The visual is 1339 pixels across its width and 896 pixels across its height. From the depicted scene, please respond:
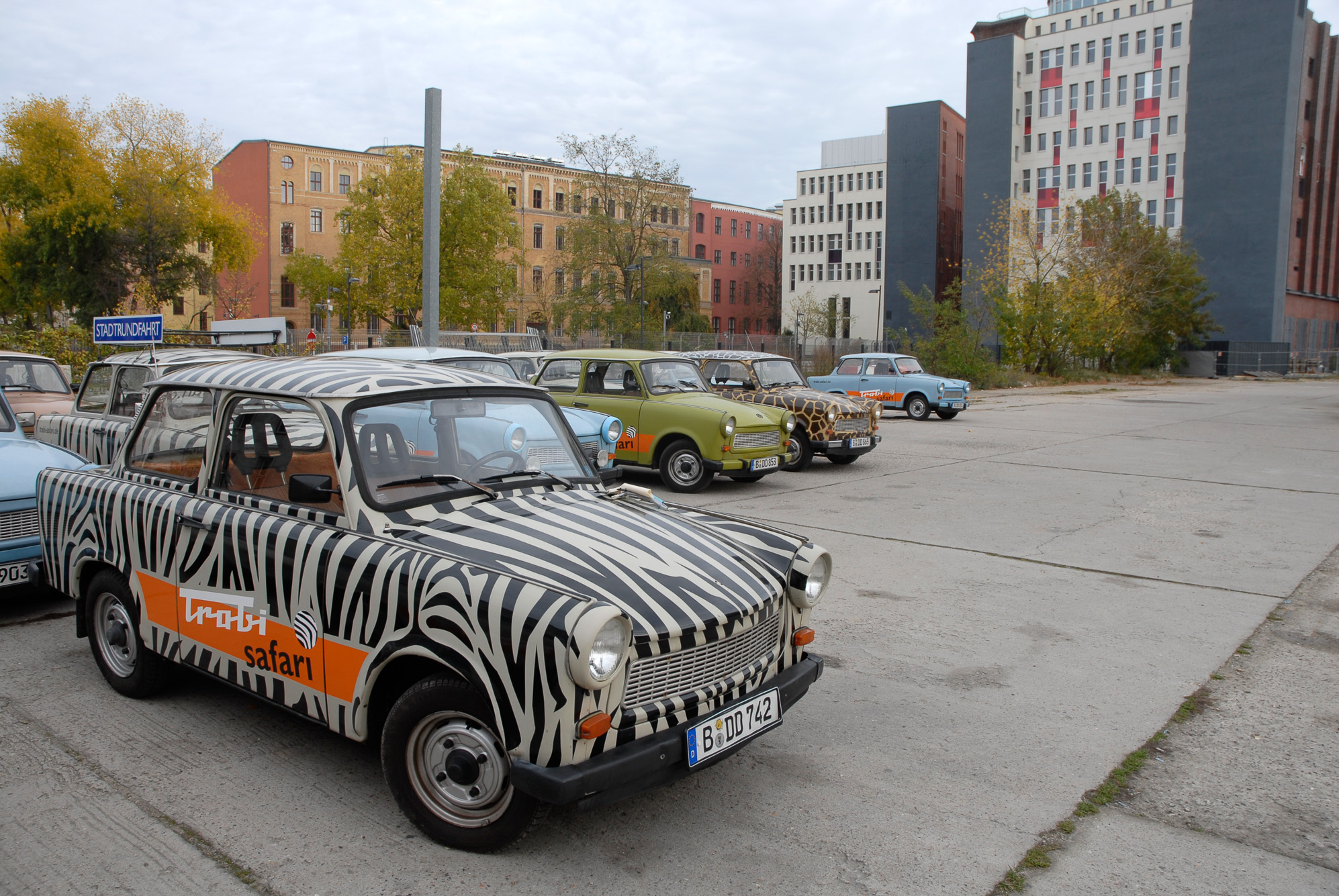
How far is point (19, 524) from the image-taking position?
577 centimetres

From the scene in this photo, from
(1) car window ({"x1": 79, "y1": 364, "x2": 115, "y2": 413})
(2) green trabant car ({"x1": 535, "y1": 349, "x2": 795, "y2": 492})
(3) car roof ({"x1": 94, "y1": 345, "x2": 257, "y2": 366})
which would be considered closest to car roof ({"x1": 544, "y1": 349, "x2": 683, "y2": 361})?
(2) green trabant car ({"x1": 535, "y1": 349, "x2": 795, "y2": 492})

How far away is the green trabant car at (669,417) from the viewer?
1145 cm

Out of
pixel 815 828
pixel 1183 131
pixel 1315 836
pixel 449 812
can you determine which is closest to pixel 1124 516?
pixel 1315 836

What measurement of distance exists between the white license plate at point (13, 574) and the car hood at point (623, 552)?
372 centimetres

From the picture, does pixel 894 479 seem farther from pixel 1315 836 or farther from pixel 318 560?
pixel 318 560

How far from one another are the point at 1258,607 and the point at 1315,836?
145 inches

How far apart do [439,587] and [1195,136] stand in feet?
250

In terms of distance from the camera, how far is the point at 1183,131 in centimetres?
6644

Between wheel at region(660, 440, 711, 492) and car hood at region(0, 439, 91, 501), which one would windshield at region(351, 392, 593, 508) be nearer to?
car hood at region(0, 439, 91, 501)

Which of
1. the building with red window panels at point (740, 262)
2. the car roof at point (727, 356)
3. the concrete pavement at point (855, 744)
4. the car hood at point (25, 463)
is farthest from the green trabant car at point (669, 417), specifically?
the building with red window panels at point (740, 262)

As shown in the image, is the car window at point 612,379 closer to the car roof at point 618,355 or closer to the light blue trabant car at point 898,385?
the car roof at point 618,355

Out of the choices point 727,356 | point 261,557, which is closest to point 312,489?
point 261,557

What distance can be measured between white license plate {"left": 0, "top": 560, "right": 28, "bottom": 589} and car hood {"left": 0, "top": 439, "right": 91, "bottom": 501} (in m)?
0.41

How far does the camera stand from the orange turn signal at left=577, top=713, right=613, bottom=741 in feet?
9.50
